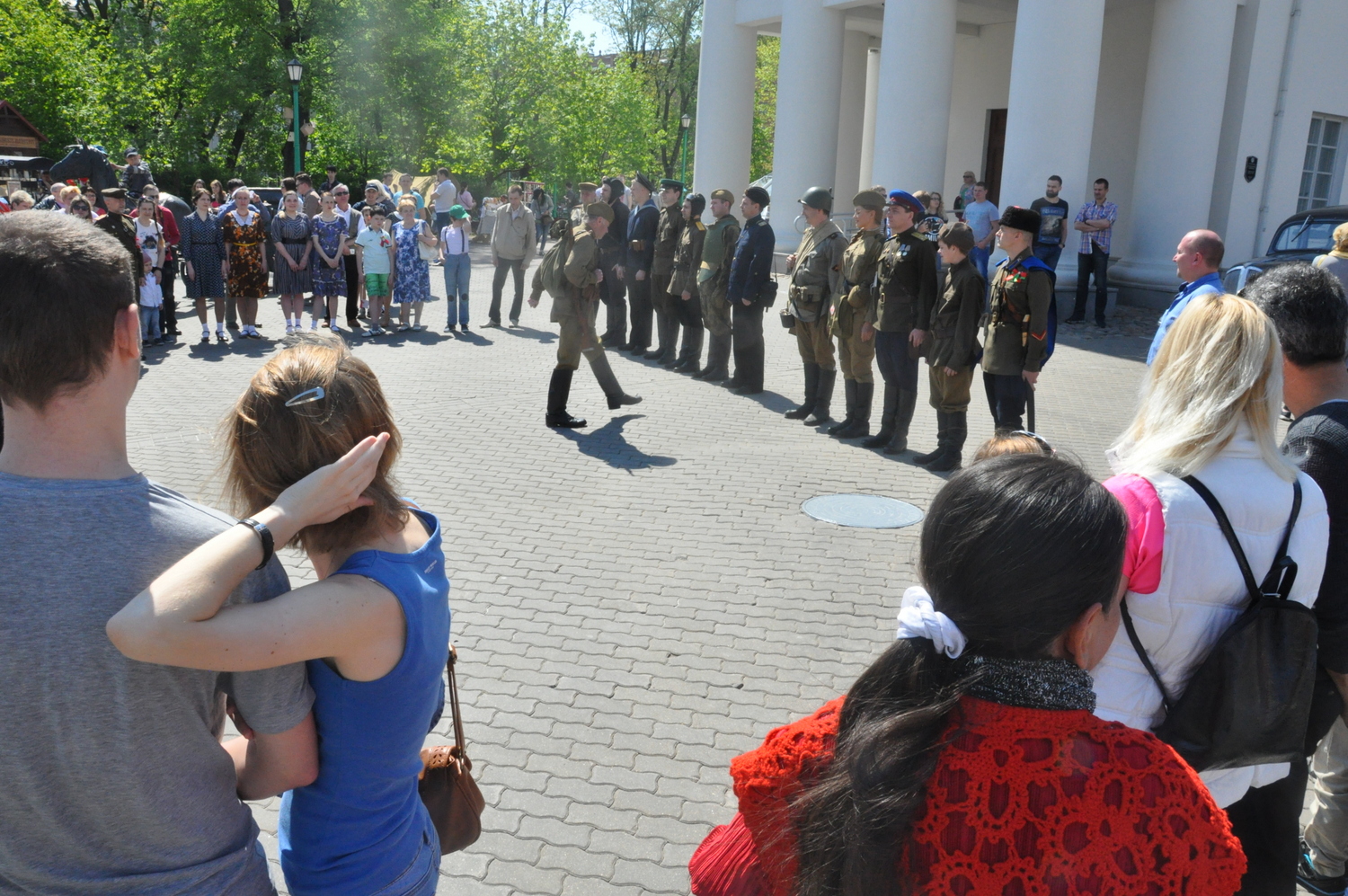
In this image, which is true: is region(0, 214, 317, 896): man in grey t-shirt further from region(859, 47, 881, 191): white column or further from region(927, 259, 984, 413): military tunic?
region(859, 47, 881, 191): white column

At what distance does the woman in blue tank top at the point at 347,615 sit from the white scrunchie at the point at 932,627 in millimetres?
837

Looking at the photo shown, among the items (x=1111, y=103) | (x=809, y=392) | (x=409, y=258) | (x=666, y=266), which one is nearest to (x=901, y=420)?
(x=809, y=392)

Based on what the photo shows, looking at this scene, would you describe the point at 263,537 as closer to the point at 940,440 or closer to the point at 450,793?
the point at 450,793

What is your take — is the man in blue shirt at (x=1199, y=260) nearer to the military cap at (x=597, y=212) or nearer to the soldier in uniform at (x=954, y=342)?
the soldier in uniform at (x=954, y=342)

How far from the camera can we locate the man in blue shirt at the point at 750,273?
10648mm

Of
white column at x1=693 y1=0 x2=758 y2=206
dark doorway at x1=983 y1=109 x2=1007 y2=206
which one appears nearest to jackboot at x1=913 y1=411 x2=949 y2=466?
white column at x1=693 y1=0 x2=758 y2=206

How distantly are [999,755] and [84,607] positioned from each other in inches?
51.0

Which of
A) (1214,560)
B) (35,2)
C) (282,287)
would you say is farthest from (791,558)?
(35,2)

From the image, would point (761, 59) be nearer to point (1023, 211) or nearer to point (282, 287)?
point (282, 287)

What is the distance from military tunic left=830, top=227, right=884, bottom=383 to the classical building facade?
8296 millimetres

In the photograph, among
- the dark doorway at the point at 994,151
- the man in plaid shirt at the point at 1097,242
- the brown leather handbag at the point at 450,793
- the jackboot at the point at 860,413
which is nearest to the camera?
the brown leather handbag at the point at 450,793

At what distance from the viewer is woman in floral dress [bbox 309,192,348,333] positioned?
14.2m

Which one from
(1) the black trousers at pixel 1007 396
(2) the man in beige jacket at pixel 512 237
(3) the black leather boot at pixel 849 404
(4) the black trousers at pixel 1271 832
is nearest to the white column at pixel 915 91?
(2) the man in beige jacket at pixel 512 237

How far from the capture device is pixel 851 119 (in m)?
26.0
